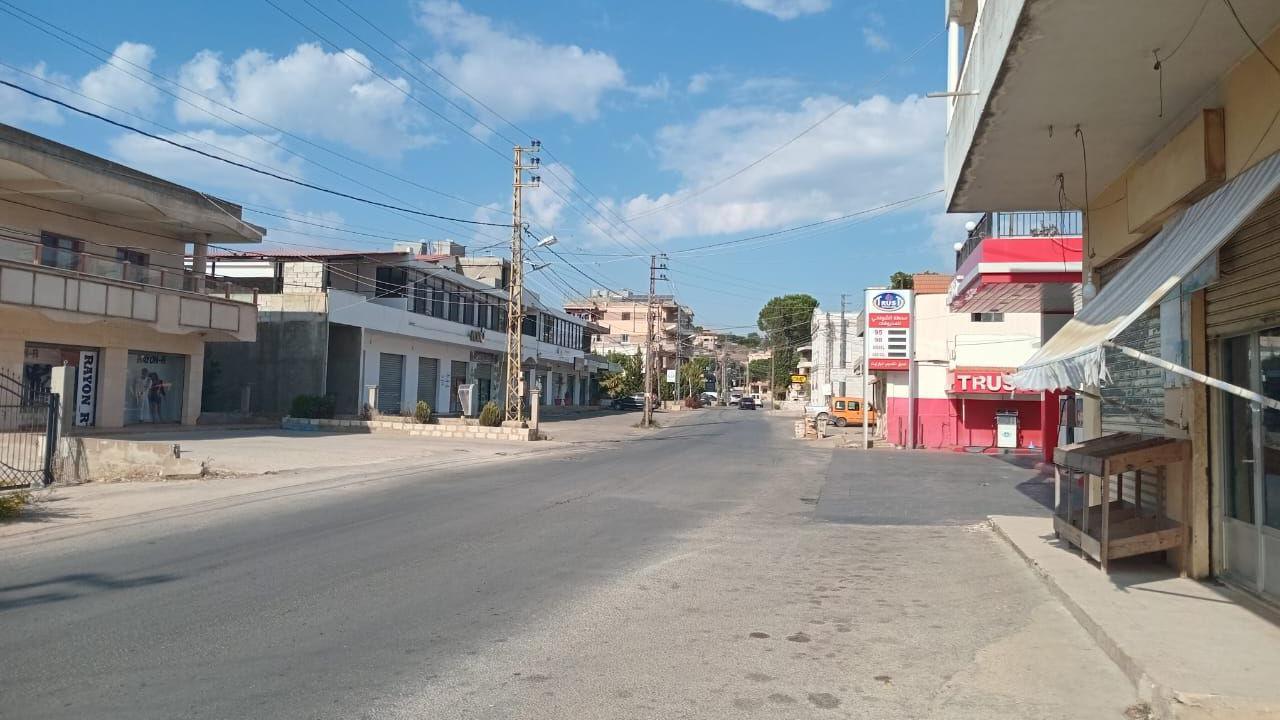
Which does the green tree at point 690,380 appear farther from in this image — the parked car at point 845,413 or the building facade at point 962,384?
the building facade at point 962,384

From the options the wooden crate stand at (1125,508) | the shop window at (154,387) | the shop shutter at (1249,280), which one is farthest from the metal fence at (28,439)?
the shop shutter at (1249,280)

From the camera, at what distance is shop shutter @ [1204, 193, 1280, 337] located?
704 cm

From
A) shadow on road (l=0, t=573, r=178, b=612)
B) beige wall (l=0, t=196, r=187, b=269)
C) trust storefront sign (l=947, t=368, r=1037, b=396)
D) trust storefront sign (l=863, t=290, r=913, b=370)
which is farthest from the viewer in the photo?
trust storefront sign (l=863, t=290, r=913, b=370)

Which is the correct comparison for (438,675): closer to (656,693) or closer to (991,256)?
(656,693)

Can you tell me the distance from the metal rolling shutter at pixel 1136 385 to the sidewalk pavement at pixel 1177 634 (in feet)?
5.34

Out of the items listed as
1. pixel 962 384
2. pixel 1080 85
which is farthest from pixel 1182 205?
pixel 962 384

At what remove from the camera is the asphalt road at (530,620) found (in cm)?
514

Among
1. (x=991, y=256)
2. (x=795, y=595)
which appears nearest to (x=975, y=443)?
(x=991, y=256)

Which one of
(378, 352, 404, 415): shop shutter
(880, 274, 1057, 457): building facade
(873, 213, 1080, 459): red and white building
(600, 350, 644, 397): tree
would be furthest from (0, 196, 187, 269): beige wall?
(600, 350, 644, 397): tree

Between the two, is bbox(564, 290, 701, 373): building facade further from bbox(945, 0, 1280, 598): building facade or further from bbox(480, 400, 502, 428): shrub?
bbox(945, 0, 1280, 598): building facade

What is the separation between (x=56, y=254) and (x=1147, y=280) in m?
26.3

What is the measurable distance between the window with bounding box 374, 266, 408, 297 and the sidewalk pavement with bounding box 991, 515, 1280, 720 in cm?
3609

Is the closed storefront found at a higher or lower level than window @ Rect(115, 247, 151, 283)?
lower

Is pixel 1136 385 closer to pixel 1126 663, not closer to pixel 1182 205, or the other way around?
pixel 1182 205
